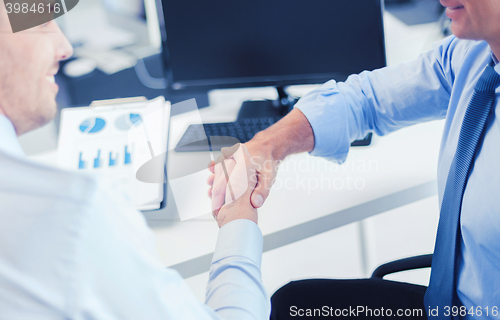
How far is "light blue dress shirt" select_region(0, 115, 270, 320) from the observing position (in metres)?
0.38

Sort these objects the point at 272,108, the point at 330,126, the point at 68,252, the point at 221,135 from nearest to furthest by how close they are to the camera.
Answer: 1. the point at 68,252
2. the point at 330,126
3. the point at 221,135
4. the point at 272,108

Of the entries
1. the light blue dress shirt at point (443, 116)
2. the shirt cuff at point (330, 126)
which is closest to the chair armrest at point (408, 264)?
the light blue dress shirt at point (443, 116)

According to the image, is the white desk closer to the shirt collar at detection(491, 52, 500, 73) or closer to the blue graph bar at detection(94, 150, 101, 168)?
the blue graph bar at detection(94, 150, 101, 168)

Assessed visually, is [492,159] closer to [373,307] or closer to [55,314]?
[373,307]

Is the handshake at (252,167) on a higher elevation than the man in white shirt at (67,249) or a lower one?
lower

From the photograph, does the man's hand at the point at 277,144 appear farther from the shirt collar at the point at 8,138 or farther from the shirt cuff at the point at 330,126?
the shirt collar at the point at 8,138

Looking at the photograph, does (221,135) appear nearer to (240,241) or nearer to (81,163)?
(81,163)

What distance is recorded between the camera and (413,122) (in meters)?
1.00

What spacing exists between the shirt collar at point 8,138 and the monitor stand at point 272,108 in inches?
29.9

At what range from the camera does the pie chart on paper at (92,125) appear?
3.35 ft

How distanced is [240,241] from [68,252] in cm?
34

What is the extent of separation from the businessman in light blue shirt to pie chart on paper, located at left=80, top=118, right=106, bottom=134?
0.34m

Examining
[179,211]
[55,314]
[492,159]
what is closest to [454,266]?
[492,159]

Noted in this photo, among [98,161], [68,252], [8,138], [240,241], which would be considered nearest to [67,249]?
[68,252]
